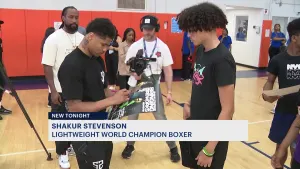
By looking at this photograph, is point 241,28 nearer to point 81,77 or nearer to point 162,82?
point 162,82

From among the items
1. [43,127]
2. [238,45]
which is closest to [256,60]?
[238,45]

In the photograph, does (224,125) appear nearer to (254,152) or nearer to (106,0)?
(254,152)

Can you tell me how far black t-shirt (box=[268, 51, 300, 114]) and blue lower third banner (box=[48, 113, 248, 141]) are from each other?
61 centimetres

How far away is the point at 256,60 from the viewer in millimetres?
10820

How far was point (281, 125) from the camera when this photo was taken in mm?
2309

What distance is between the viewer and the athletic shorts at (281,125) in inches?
88.9

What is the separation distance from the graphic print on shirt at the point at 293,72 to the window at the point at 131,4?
6.98 metres

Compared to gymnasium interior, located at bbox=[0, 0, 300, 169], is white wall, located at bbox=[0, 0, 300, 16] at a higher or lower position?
higher

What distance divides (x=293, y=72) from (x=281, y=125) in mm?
450

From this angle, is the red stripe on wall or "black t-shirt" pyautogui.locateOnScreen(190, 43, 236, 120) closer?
"black t-shirt" pyautogui.locateOnScreen(190, 43, 236, 120)

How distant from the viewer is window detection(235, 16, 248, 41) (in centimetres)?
1134

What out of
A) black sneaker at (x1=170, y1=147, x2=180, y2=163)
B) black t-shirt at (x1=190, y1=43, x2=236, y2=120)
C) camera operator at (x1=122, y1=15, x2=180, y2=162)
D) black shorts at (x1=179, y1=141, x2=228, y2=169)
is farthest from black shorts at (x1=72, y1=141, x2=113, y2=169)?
black sneaker at (x1=170, y1=147, x2=180, y2=163)

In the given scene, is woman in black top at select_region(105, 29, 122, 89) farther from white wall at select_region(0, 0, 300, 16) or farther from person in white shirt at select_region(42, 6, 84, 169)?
person in white shirt at select_region(42, 6, 84, 169)

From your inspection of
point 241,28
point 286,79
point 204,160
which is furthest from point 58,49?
point 241,28
